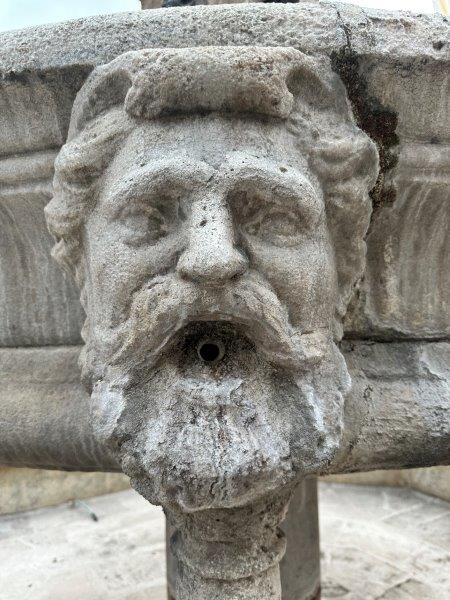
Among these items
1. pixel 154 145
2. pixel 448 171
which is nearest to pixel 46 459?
pixel 154 145

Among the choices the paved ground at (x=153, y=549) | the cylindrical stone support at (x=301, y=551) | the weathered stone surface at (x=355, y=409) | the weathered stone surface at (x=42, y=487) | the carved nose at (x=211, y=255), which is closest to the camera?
the carved nose at (x=211, y=255)

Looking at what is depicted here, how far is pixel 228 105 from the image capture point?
73cm

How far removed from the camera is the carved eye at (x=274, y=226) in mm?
730

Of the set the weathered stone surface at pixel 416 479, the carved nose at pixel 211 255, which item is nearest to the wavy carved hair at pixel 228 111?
the carved nose at pixel 211 255

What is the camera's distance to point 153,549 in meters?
2.05

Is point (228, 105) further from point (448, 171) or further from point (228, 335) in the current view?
point (448, 171)

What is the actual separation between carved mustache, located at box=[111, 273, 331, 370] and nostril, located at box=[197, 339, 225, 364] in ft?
0.15

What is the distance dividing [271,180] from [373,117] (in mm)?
258

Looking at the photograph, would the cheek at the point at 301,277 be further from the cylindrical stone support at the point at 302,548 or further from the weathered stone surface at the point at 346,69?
the cylindrical stone support at the point at 302,548

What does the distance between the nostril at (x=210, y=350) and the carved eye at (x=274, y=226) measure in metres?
0.15

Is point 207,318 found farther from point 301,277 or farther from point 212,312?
point 301,277

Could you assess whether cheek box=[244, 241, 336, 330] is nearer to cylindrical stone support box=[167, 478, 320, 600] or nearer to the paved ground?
cylindrical stone support box=[167, 478, 320, 600]

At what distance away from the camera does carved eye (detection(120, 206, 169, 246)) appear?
73 centimetres

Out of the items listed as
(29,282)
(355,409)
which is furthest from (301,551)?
(29,282)
